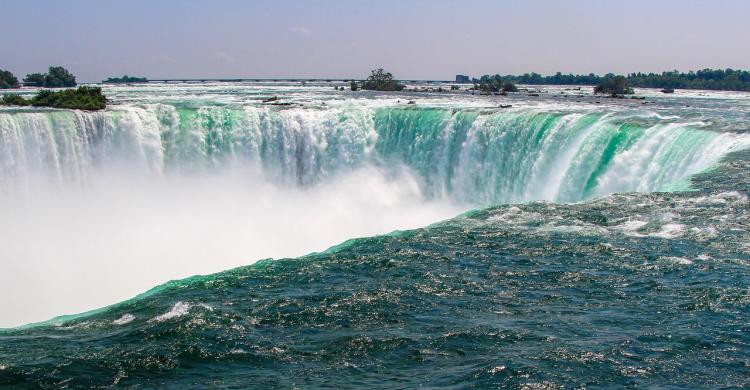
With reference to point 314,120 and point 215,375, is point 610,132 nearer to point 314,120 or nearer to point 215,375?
point 314,120

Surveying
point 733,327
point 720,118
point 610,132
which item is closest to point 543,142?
point 610,132

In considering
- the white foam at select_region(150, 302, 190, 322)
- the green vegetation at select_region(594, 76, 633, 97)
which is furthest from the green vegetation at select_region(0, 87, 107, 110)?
the green vegetation at select_region(594, 76, 633, 97)

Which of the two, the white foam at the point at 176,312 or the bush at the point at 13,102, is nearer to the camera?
the white foam at the point at 176,312

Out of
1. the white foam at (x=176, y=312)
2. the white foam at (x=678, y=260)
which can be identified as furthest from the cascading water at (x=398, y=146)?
the white foam at (x=176, y=312)

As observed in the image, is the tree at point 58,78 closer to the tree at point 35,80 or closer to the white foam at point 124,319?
the tree at point 35,80

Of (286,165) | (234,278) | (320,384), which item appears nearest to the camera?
(320,384)
